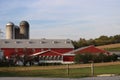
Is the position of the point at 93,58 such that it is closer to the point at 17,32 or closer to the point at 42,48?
the point at 42,48

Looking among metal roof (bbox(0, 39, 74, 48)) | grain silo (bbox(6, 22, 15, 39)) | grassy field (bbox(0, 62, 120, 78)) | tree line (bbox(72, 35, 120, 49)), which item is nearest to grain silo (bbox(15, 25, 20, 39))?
grain silo (bbox(6, 22, 15, 39))

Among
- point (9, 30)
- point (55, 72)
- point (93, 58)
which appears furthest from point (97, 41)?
point (55, 72)

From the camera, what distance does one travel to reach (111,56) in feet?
348

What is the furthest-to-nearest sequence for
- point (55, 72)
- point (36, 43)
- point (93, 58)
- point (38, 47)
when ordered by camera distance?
point (36, 43), point (38, 47), point (93, 58), point (55, 72)

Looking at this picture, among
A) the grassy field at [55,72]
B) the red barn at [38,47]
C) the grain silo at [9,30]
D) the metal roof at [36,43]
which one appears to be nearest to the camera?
the grassy field at [55,72]

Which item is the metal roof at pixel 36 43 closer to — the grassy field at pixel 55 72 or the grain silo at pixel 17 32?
the grain silo at pixel 17 32

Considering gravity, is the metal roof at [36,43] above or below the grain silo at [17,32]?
below

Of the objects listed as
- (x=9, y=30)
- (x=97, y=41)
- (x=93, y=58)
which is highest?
(x=9, y=30)

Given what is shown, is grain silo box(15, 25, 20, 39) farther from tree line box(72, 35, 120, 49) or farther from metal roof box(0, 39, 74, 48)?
tree line box(72, 35, 120, 49)

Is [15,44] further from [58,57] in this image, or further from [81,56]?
[81,56]

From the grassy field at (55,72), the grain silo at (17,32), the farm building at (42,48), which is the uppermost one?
the grain silo at (17,32)

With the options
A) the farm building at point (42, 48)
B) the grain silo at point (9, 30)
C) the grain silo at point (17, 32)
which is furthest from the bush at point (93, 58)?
the grain silo at point (17, 32)

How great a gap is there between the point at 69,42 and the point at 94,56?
37.2m

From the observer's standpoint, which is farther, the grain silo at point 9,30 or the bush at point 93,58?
the grain silo at point 9,30
